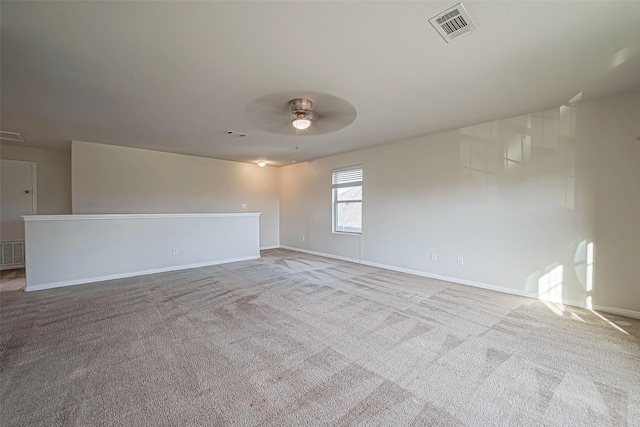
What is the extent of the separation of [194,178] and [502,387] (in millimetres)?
6430

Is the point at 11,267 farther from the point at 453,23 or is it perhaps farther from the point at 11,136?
the point at 453,23

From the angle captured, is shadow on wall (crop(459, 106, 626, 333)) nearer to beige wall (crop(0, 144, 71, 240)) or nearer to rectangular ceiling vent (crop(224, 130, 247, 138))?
rectangular ceiling vent (crop(224, 130, 247, 138))

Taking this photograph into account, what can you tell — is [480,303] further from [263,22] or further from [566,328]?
[263,22]

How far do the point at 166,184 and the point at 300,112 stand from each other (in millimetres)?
4297

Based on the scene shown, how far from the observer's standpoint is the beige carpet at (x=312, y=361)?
1.48m

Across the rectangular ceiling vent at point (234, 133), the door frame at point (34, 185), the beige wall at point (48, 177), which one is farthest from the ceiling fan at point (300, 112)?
the door frame at point (34, 185)

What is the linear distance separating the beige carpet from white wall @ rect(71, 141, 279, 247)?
7.34 ft

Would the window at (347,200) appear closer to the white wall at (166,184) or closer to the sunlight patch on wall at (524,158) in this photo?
the sunlight patch on wall at (524,158)

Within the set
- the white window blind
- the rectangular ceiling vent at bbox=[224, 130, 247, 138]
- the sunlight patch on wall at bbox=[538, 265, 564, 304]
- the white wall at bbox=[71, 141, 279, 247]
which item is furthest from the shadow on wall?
the white wall at bbox=[71, 141, 279, 247]

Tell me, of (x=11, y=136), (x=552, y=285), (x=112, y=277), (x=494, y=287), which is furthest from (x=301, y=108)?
(x=11, y=136)

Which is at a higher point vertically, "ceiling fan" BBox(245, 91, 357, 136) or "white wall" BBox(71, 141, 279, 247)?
"ceiling fan" BBox(245, 91, 357, 136)

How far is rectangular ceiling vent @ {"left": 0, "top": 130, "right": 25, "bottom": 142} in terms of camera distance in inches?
165

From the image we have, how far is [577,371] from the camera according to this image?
186 cm

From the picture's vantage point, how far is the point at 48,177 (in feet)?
17.6
